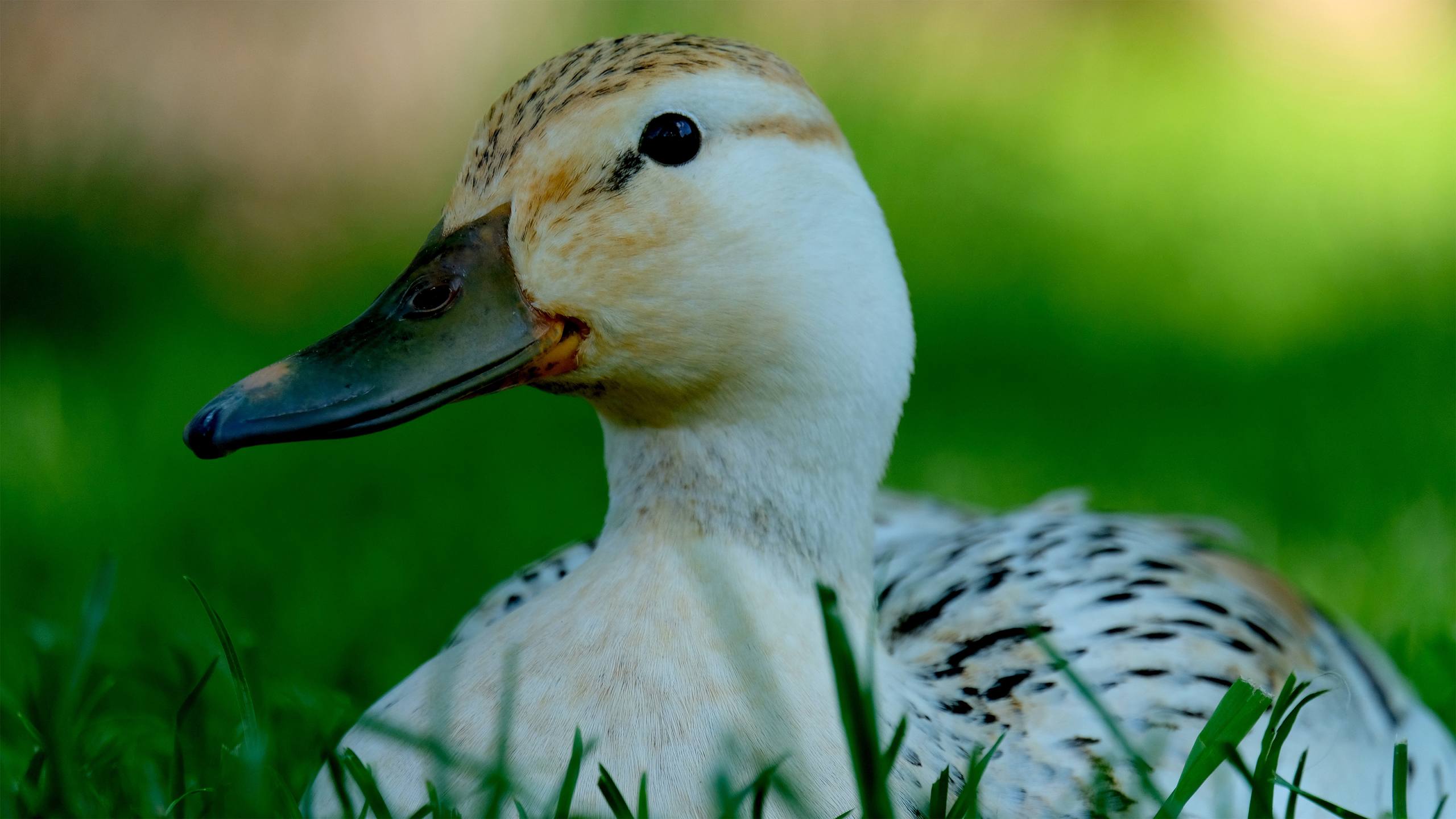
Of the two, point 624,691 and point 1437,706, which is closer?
point 624,691

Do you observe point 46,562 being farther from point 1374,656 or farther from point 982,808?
point 1374,656

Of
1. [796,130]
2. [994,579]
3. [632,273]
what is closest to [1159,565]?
[994,579]

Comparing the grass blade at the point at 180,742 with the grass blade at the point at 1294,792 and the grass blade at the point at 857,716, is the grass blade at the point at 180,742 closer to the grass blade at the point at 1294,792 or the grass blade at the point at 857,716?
the grass blade at the point at 857,716

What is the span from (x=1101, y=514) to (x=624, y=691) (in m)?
1.55

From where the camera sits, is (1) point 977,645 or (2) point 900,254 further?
(2) point 900,254

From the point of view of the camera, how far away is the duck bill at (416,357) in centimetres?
184

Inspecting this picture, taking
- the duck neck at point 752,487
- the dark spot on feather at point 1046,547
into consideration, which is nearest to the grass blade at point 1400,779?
the duck neck at point 752,487

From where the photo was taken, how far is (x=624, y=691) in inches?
73.0

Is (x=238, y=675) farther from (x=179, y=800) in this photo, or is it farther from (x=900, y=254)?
(x=900, y=254)

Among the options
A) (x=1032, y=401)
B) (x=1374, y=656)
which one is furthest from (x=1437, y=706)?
(x=1032, y=401)

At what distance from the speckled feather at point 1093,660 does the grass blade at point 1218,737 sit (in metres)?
0.05

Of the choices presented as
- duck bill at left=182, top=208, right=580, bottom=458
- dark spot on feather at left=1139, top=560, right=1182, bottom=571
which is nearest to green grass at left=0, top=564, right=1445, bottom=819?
duck bill at left=182, top=208, right=580, bottom=458

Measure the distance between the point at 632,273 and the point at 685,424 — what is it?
0.23 metres

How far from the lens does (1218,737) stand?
Answer: 1817 mm
